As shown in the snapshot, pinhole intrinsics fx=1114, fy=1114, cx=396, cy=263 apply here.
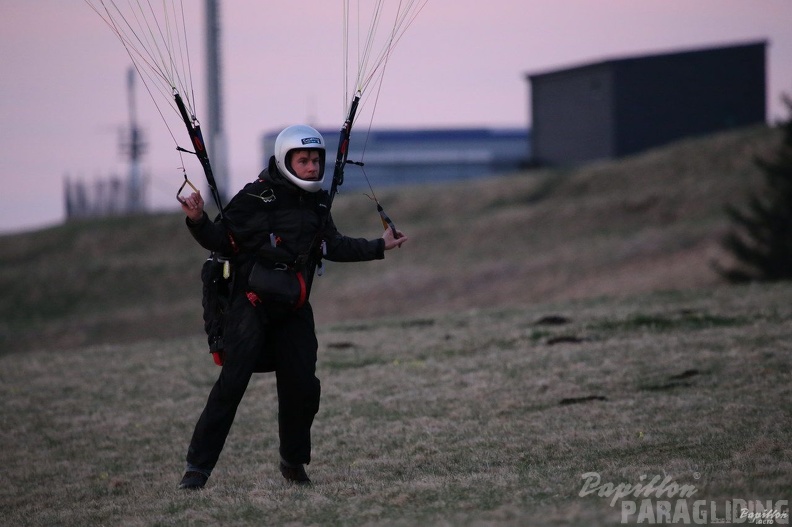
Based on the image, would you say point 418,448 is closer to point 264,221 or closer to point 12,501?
point 264,221

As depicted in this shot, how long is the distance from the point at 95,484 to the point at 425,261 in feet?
104

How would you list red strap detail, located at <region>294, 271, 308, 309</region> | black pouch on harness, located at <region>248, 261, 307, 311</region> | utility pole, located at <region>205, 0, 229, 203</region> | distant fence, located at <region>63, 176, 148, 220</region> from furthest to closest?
distant fence, located at <region>63, 176, 148, 220</region>
utility pole, located at <region>205, 0, 229, 203</region>
red strap detail, located at <region>294, 271, 308, 309</region>
black pouch on harness, located at <region>248, 261, 307, 311</region>

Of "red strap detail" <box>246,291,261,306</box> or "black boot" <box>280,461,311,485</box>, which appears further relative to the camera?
"black boot" <box>280,461,311,485</box>

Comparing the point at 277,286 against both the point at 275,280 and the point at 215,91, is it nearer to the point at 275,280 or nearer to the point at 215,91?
the point at 275,280

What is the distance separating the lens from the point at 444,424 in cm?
1023

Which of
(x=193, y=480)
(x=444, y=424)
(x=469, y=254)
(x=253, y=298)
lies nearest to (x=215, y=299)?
(x=253, y=298)

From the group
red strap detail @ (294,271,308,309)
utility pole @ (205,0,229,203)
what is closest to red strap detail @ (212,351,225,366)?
red strap detail @ (294,271,308,309)

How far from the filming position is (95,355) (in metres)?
16.7

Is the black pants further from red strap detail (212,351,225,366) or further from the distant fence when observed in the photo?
the distant fence

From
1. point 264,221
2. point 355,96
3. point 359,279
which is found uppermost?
point 355,96

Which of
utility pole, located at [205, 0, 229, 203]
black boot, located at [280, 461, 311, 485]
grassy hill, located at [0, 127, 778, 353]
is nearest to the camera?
black boot, located at [280, 461, 311, 485]

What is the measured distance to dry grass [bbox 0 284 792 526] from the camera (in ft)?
23.3

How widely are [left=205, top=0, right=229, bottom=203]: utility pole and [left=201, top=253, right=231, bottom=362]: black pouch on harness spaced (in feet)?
118

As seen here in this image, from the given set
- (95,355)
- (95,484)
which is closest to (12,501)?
(95,484)
